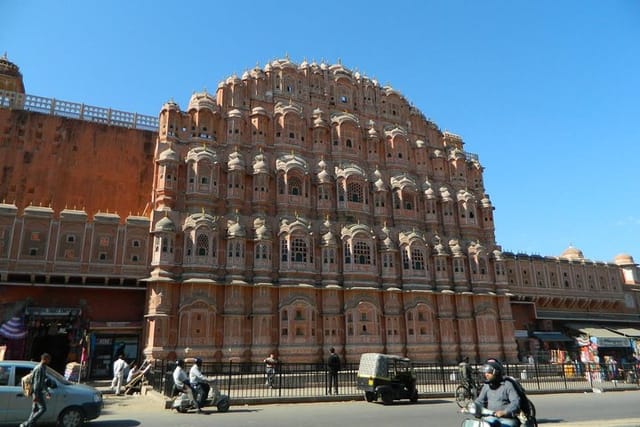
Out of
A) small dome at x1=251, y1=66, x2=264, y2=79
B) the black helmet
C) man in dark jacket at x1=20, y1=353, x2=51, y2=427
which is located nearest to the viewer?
the black helmet

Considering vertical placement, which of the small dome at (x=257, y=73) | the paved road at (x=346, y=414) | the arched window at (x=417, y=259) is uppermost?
the small dome at (x=257, y=73)

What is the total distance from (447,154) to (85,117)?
2940cm

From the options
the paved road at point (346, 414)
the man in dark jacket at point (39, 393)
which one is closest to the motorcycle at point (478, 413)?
the paved road at point (346, 414)

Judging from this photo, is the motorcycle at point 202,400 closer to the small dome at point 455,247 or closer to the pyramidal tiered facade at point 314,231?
the pyramidal tiered facade at point 314,231

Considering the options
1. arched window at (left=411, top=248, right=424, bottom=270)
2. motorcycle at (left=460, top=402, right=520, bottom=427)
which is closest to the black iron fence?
arched window at (left=411, top=248, right=424, bottom=270)

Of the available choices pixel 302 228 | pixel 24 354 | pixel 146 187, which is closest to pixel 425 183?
pixel 302 228

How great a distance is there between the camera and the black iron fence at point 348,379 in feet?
59.8

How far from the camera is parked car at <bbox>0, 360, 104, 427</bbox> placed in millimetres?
10508

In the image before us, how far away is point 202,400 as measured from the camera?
45.6ft

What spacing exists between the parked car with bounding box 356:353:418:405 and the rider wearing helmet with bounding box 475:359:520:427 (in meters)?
10.0

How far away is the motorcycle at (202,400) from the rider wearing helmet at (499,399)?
9654 millimetres

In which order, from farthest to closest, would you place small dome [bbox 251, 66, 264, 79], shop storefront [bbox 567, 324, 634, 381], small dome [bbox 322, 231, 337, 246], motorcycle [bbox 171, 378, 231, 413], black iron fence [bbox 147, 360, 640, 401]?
shop storefront [bbox 567, 324, 634, 381], small dome [bbox 251, 66, 264, 79], small dome [bbox 322, 231, 337, 246], black iron fence [bbox 147, 360, 640, 401], motorcycle [bbox 171, 378, 231, 413]

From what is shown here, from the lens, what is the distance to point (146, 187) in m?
30.6

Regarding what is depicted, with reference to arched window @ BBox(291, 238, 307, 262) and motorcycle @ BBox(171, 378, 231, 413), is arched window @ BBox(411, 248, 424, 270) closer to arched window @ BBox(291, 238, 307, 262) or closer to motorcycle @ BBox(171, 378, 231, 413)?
arched window @ BBox(291, 238, 307, 262)
